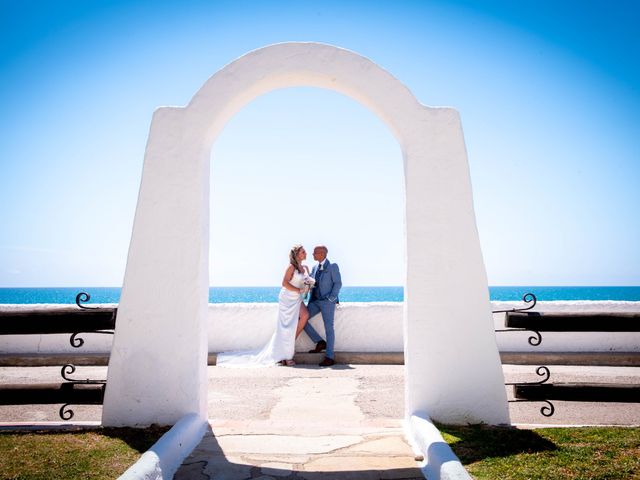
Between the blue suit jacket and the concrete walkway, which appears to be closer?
the concrete walkway

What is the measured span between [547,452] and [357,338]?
526 cm

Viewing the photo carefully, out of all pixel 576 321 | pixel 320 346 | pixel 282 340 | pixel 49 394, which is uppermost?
pixel 576 321

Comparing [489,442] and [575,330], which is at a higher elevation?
[575,330]

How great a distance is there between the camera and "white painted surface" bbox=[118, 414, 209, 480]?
2.94 m

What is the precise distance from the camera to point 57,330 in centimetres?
438

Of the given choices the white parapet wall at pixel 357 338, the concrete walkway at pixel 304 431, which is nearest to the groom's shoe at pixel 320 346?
the white parapet wall at pixel 357 338

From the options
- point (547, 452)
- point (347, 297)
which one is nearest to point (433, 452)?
point (547, 452)

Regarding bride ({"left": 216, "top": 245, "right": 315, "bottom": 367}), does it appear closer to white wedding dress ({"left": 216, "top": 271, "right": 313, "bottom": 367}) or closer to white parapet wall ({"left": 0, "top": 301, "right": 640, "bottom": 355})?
white wedding dress ({"left": 216, "top": 271, "right": 313, "bottom": 367})

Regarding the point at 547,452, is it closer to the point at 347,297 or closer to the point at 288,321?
the point at 288,321

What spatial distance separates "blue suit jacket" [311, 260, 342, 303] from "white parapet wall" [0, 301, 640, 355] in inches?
19.6

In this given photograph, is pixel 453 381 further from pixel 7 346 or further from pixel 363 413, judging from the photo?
pixel 7 346

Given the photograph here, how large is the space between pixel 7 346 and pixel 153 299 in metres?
6.31

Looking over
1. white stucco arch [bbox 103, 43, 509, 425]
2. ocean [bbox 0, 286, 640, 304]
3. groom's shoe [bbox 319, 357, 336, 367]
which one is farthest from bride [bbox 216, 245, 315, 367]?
ocean [bbox 0, 286, 640, 304]

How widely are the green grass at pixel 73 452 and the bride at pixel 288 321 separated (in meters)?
4.13
